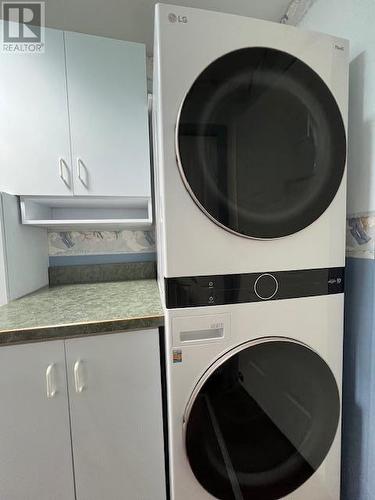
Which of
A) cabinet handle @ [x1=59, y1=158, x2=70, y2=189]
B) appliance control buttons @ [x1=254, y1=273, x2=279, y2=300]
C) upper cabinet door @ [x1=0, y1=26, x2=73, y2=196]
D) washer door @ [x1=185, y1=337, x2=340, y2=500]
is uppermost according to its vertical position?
upper cabinet door @ [x1=0, y1=26, x2=73, y2=196]

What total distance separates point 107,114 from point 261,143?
0.80m

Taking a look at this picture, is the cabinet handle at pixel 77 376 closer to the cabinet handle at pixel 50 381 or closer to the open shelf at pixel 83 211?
the cabinet handle at pixel 50 381

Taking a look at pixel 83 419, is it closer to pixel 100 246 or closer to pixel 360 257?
pixel 100 246

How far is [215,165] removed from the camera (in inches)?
25.7

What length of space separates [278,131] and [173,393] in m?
0.87

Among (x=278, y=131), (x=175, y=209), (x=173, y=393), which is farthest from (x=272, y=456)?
(x=278, y=131)

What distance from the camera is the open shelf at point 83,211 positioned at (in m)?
1.10

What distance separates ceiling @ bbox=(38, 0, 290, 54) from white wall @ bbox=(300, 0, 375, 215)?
40 centimetres

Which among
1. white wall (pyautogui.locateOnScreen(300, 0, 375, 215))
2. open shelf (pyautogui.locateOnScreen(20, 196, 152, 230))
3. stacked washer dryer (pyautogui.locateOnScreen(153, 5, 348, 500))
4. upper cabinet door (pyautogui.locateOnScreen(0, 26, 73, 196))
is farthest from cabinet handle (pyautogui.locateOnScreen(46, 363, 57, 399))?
white wall (pyautogui.locateOnScreen(300, 0, 375, 215))

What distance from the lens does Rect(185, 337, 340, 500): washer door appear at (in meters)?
0.72

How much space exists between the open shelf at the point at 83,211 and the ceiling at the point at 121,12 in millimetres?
889

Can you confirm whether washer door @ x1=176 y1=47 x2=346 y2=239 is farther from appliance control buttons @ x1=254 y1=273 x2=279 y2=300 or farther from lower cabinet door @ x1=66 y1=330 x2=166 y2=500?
lower cabinet door @ x1=66 y1=330 x2=166 y2=500

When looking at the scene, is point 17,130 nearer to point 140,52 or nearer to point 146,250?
point 140,52

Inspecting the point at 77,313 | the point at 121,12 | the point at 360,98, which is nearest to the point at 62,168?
the point at 77,313
